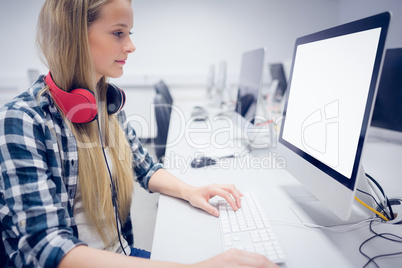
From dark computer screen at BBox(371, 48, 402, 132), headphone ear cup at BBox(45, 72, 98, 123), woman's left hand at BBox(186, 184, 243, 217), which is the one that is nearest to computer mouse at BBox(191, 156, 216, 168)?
woman's left hand at BBox(186, 184, 243, 217)

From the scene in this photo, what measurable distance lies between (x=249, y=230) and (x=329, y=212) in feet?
0.86

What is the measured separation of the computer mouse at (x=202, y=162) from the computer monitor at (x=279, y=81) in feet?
6.51

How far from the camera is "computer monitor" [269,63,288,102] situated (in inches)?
106

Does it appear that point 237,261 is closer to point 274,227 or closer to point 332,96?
point 274,227

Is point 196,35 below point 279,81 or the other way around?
the other way around

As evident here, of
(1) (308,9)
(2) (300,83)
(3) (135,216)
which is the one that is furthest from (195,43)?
(2) (300,83)

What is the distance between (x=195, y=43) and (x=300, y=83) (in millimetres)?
3297

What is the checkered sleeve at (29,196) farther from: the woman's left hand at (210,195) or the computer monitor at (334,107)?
the computer monitor at (334,107)

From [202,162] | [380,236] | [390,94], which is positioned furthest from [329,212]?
[390,94]

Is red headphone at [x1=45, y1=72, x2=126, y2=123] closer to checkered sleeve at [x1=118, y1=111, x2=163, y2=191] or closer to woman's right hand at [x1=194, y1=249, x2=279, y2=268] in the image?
checkered sleeve at [x1=118, y1=111, x2=163, y2=191]

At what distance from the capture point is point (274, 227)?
620mm

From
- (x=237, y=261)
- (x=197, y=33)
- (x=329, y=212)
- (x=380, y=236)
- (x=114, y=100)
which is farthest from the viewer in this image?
(x=197, y=33)

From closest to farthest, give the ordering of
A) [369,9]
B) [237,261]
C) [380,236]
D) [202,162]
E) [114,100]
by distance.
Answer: [237,261] → [380,236] → [114,100] → [202,162] → [369,9]

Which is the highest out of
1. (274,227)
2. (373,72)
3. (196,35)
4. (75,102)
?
(196,35)
